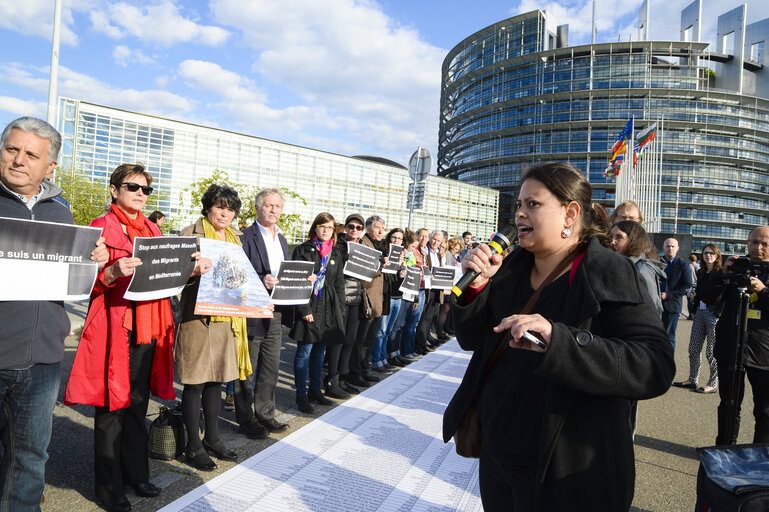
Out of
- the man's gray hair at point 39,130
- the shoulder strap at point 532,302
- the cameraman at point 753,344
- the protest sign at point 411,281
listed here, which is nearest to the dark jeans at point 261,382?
the man's gray hair at point 39,130

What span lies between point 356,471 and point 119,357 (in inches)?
76.8

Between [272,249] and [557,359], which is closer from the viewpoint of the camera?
[557,359]

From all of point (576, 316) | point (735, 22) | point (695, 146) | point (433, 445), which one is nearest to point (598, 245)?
point (576, 316)

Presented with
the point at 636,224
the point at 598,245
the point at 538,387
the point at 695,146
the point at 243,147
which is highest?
the point at 695,146

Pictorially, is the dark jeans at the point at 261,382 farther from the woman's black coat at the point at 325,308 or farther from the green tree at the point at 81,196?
the green tree at the point at 81,196

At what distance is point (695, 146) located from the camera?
68.4m

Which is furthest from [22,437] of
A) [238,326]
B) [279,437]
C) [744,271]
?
[744,271]

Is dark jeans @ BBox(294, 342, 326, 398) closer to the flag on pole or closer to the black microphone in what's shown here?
the black microphone

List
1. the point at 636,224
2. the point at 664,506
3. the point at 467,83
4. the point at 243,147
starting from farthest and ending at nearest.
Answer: the point at 467,83 < the point at 243,147 < the point at 636,224 < the point at 664,506

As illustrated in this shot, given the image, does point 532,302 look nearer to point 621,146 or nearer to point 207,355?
point 207,355

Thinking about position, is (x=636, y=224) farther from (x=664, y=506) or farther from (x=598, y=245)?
(x=598, y=245)

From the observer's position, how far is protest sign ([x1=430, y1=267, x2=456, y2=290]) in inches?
348

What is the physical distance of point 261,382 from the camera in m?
4.59

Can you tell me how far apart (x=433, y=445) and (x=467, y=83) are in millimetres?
88552
